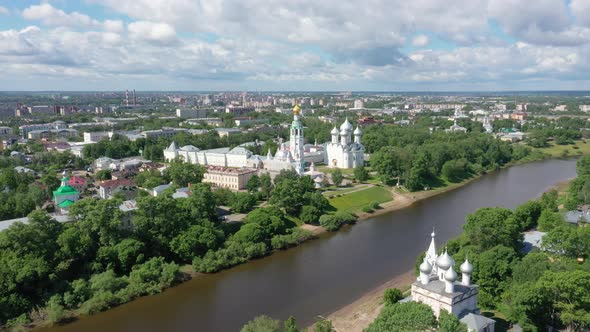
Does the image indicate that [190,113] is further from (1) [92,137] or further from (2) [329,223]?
(2) [329,223]

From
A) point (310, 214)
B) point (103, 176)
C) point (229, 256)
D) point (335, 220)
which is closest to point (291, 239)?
point (310, 214)

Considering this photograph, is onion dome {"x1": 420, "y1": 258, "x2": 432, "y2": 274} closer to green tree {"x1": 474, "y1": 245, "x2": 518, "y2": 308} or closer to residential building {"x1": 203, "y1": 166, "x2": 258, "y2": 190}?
green tree {"x1": 474, "y1": 245, "x2": 518, "y2": 308}

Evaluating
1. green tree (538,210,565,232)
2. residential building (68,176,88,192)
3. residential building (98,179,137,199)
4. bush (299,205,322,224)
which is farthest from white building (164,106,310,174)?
green tree (538,210,565,232)

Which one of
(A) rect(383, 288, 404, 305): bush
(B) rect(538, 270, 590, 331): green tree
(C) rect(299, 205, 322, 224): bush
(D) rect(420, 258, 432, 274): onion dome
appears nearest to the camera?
(B) rect(538, 270, 590, 331): green tree

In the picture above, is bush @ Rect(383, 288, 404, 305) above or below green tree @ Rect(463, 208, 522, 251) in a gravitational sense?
below

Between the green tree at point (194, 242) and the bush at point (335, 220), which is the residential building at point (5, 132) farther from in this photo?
the bush at point (335, 220)

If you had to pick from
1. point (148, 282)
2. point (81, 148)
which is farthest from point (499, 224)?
point (81, 148)
